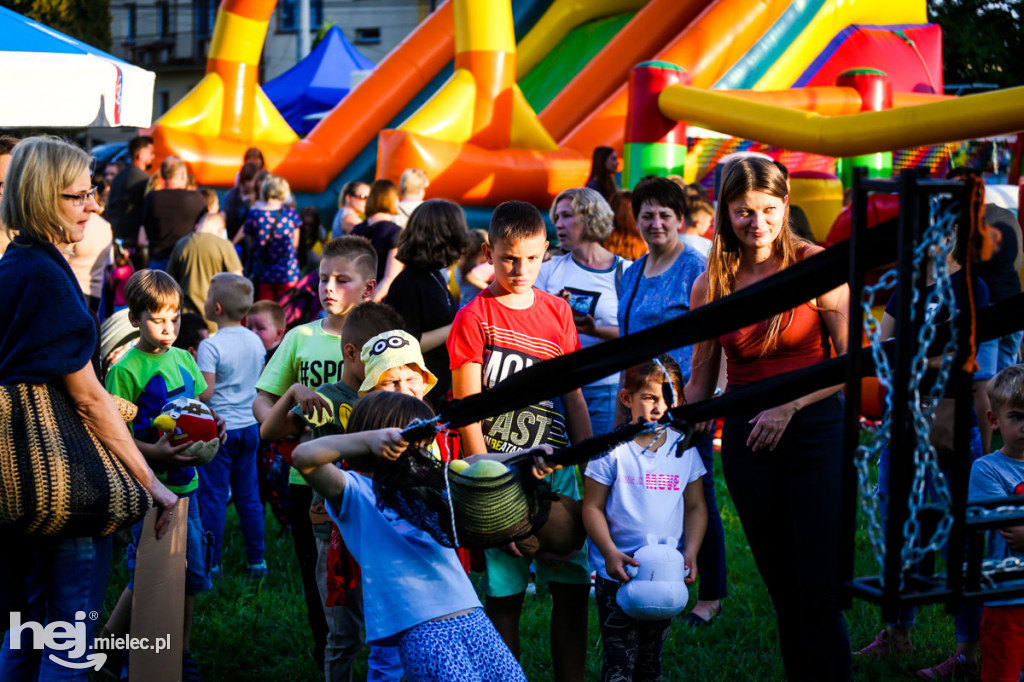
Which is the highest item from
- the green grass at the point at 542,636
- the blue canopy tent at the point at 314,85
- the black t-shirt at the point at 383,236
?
the blue canopy tent at the point at 314,85

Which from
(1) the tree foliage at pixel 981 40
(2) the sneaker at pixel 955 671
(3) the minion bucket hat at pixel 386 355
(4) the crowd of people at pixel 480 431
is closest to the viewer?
(4) the crowd of people at pixel 480 431

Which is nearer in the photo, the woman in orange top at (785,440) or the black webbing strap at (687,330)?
the black webbing strap at (687,330)

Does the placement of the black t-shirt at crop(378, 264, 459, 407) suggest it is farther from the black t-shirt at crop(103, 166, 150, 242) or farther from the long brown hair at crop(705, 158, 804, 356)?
the black t-shirt at crop(103, 166, 150, 242)

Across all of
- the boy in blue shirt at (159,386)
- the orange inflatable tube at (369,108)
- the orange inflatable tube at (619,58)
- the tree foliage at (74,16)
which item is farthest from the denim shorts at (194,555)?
the tree foliage at (74,16)

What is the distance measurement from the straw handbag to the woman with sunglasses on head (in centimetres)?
3

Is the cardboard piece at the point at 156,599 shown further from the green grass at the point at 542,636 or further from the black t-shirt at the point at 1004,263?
the black t-shirt at the point at 1004,263

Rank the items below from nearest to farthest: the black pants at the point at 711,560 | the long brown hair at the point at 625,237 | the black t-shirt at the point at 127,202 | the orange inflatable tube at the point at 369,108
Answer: the black pants at the point at 711,560 → the long brown hair at the point at 625,237 → the black t-shirt at the point at 127,202 → the orange inflatable tube at the point at 369,108

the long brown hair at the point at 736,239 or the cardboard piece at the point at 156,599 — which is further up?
the long brown hair at the point at 736,239

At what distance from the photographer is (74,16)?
27.8 metres

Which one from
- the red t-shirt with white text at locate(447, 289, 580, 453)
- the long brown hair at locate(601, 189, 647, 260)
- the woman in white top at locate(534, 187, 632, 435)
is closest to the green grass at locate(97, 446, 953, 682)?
the red t-shirt with white text at locate(447, 289, 580, 453)

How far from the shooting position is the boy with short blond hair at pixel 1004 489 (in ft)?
10.9

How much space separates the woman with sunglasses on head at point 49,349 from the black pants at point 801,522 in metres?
1.79

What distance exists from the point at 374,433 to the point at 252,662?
86.3 inches

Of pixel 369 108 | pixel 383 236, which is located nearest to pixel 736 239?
pixel 383 236
